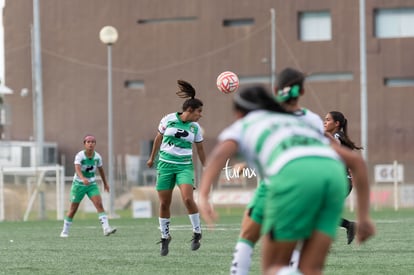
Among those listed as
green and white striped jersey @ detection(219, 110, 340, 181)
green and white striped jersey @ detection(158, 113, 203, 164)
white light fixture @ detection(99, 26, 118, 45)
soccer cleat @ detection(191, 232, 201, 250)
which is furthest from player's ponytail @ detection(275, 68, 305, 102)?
white light fixture @ detection(99, 26, 118, 45)

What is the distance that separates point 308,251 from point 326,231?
0.17 meters

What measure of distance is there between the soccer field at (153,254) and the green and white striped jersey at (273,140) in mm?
5285

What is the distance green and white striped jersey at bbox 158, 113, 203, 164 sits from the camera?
51.3ft

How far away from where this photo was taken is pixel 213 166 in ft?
23.0

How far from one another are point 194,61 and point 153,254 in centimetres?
4478

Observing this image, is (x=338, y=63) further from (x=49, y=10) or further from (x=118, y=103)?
(x=49, y=10)

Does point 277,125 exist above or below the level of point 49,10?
below

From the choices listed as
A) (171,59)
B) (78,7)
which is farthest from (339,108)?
(78,7)

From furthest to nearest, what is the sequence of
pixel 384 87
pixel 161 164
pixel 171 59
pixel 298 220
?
1. pixel 171 59
2. pixel 384 87
3. pixel 161 164
4. pixel 298 220

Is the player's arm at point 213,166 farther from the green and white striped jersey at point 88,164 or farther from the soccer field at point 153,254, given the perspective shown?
the green and white striped jersey at point 88,164

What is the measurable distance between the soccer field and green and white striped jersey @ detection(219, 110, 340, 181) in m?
5.29

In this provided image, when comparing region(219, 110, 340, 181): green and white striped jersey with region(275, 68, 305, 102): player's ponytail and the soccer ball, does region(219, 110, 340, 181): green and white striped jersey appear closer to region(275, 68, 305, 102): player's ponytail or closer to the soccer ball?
region(275, 68, 305, 102): player's ponytail

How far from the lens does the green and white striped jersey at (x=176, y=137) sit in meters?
15.6

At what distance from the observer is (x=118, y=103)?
6134 centimetres
